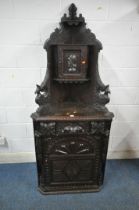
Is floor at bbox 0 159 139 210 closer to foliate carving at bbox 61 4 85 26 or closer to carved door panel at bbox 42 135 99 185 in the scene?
carved door panel at bbox 42 135 99 185

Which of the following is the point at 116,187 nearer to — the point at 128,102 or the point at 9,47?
the point at 128,102

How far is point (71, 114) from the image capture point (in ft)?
5.47

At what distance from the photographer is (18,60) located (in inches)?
73.2

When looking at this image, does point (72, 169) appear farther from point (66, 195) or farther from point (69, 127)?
point (69, 127)

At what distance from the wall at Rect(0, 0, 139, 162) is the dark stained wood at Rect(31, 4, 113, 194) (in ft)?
0.73

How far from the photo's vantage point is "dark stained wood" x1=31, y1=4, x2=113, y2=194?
161cm

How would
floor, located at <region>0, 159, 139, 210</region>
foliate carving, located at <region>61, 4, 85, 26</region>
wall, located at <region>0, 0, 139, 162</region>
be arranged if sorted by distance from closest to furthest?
1. foliate carving, located at <region>61, 4, 85, 26</region>
2. wall, located at <region>0, 0, 139, 162</region>
3. floor, located at <region>0, 159, 139, 210</region>

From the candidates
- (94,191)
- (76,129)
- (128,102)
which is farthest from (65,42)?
(94,191)

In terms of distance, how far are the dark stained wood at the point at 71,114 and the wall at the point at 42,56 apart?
0.73ft

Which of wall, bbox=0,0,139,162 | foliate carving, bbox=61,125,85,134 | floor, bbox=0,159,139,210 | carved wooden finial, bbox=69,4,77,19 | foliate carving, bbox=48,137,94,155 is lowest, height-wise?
floor, bbox=0,159,139,210

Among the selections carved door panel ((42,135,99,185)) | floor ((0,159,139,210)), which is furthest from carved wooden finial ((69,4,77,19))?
floor ((0,159,139,210))

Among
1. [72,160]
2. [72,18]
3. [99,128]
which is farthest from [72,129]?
[72,18]

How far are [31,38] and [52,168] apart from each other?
1181 millimetres

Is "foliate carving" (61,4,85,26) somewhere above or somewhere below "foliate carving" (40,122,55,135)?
above
